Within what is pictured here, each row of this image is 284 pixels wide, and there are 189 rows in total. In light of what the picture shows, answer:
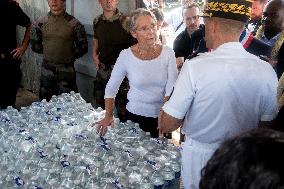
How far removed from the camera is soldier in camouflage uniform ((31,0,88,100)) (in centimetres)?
515

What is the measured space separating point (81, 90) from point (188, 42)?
2584mm

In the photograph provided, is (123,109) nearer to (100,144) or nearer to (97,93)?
(97,93)

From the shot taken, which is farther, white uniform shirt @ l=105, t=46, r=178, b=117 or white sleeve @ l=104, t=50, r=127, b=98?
white uniform shirt @ l=105, t=46, r=178, b=117

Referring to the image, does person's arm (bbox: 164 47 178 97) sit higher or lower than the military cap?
lower

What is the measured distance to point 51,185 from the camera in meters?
2.14

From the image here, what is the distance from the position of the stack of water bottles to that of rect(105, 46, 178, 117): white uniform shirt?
0.33 m

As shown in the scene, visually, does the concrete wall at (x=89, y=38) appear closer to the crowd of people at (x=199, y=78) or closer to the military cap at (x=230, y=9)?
the crowd of people at (x=199, y=78)

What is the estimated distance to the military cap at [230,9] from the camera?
1.90 meters

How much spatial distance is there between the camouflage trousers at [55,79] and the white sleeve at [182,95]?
11.5 feet

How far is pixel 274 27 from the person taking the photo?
12.5 feet

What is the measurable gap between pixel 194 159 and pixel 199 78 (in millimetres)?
→ 578

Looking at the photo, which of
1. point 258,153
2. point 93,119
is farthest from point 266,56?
point 258,153

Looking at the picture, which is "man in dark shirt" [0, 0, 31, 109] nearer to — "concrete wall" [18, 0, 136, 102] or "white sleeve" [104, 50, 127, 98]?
"concrete wall" [18, 0, 136, 102]

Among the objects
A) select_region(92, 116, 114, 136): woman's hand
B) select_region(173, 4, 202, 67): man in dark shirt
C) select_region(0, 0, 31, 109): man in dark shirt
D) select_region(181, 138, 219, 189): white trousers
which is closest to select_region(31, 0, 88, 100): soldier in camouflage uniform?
select_region(0, 0, 31, 109): man in dark shirt
